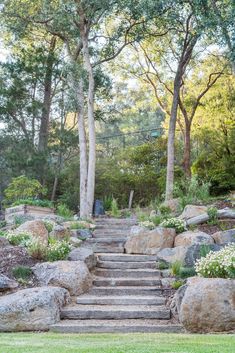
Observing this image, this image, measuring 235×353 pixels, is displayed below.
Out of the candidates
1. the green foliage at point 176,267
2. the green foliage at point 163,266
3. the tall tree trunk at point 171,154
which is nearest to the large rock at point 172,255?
the green foliage at point 163,266

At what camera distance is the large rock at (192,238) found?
7766mm

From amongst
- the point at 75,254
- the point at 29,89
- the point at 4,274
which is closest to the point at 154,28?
the point at 29,89

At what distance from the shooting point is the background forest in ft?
42.7

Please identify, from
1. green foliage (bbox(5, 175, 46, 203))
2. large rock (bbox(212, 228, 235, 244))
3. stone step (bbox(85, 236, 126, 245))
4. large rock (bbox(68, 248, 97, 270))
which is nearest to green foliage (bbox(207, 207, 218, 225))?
large rock (bbox(212, 228, 235, 244))

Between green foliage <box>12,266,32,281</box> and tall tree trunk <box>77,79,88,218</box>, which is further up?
tall tree trunk <box>77,79,88,218</box>

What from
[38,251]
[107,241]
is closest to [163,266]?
[107,241]

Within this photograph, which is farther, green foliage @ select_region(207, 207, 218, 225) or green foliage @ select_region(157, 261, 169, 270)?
green foliage @ select_region(207, 207, 218, 225)

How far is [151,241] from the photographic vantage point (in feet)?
28.1

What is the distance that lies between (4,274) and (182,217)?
4.15 metres

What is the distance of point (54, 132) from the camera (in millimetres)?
16516

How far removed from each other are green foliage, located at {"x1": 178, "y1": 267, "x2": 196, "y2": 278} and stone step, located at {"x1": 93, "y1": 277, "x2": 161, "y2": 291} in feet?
1.31

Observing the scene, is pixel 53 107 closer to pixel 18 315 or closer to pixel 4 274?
pixel 4 274

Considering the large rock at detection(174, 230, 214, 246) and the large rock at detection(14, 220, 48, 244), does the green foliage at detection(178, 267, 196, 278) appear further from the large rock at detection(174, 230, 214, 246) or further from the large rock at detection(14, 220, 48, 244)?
the large rock at detection(14, 220, 48, 244)

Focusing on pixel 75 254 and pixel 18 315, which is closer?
pixel 18 315
